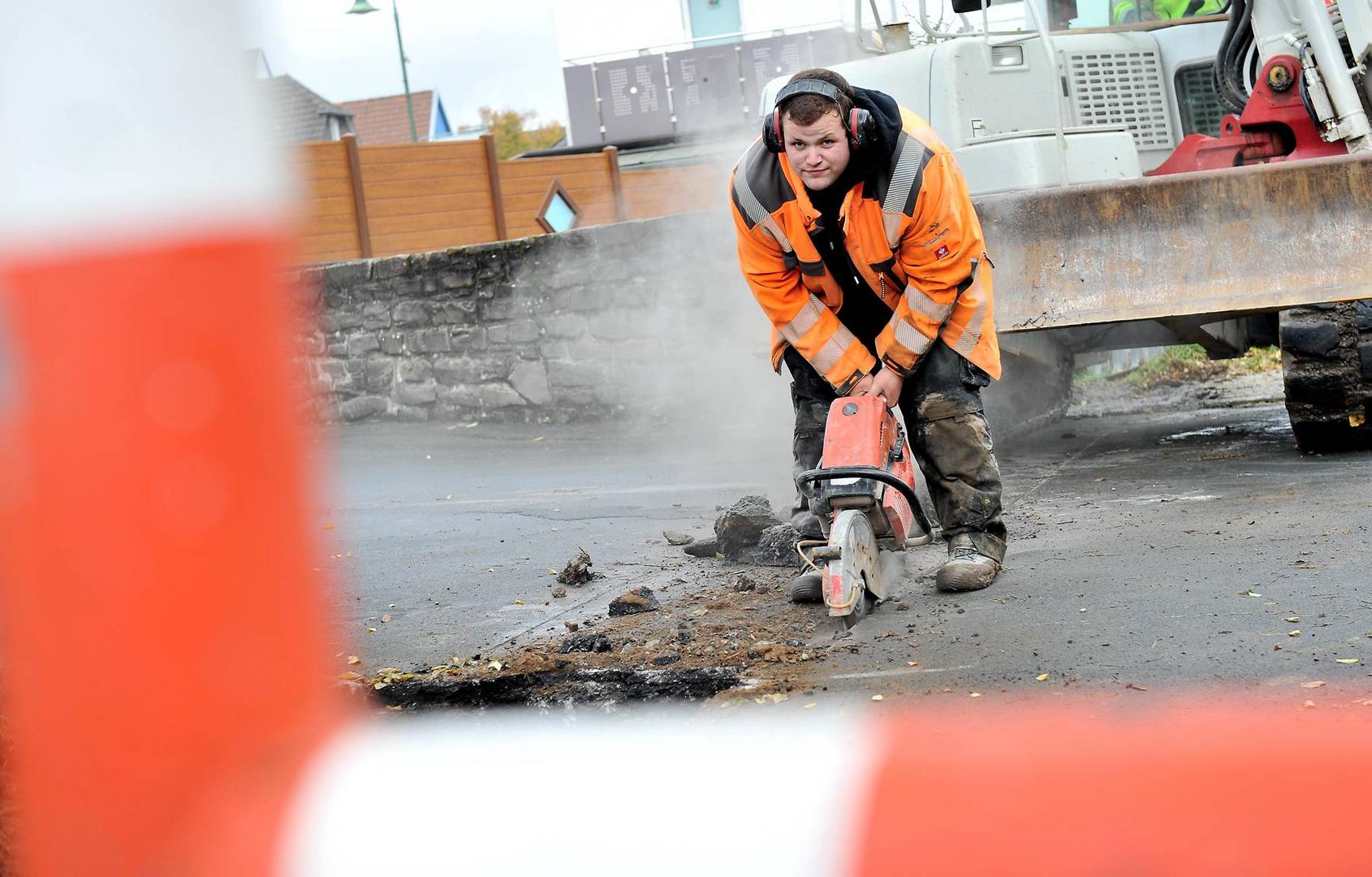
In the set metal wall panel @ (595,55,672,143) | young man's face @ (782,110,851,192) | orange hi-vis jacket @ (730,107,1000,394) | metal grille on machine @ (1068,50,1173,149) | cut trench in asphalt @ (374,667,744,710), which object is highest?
metal wall panel @ (595,55,672,143)

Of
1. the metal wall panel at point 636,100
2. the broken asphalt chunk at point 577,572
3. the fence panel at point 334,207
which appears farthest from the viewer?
the metal wall panel at point 636,100

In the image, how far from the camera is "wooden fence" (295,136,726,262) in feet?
46.8

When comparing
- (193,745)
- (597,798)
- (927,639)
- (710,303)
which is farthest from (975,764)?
(710,303)

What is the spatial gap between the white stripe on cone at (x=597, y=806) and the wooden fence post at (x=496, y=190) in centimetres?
1533

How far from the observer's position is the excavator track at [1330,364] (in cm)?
558

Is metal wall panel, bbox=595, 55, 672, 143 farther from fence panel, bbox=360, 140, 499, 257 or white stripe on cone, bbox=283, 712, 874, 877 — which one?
white stripe on cone, bbox=283, 712, 874, 877

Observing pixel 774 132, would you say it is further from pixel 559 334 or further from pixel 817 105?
pixel 559 334

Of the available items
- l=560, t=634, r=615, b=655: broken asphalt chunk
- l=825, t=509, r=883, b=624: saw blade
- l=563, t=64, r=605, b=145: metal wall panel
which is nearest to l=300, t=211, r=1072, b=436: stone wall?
l=825, t=509, r=883, b=624: saw blade

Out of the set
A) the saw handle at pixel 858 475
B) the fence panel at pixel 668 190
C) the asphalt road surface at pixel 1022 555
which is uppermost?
the fence panel at pixel 668 190

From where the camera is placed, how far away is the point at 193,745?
2.98 feet

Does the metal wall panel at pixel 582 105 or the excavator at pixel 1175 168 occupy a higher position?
the metal wall panel at pixel 582 105

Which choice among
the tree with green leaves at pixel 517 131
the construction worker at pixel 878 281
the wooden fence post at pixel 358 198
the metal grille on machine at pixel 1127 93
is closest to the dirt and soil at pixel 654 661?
the construction worker at pixel 878 281

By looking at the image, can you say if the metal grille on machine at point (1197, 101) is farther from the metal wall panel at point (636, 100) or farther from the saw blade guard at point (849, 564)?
the metal wall panel at point (636, 100)

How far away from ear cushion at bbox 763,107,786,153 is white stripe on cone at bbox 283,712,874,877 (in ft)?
9.36
